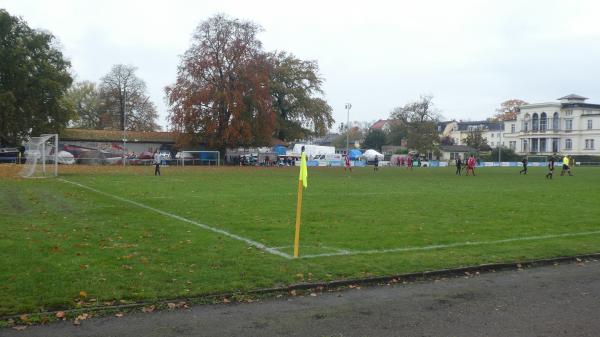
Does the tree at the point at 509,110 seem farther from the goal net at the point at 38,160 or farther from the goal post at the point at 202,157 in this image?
the goal net at the point at 38,160

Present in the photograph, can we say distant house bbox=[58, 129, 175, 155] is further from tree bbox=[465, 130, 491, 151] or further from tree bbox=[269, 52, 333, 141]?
tree bbox=[465, 130, 491, 151]

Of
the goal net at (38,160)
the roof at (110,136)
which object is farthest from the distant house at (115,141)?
the goal net at (38,160)

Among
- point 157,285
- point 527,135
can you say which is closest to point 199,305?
point 157,285

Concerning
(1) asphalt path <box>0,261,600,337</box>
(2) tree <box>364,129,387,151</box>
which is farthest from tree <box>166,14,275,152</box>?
(2) tree <box>364,129,387,151</box>

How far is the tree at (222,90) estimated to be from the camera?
58156 millimetres

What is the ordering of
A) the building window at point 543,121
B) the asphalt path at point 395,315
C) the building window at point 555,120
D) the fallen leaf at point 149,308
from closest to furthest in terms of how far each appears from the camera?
the asphalt path at point 395,315, the fallen leaf at point 149,308, the building window at point 555,120, the building window at point 543,121

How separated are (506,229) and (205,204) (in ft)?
31.8

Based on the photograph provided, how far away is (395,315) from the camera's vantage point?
6.50m

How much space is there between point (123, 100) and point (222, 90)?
26881 mm

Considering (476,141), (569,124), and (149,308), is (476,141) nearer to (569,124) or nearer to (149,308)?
(569,124)

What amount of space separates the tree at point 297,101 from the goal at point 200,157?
38.1ft

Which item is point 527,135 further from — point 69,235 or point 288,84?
point 69,235

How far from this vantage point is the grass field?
24.8 ft

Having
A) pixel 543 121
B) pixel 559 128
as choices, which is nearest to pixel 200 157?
pixel 543 121
